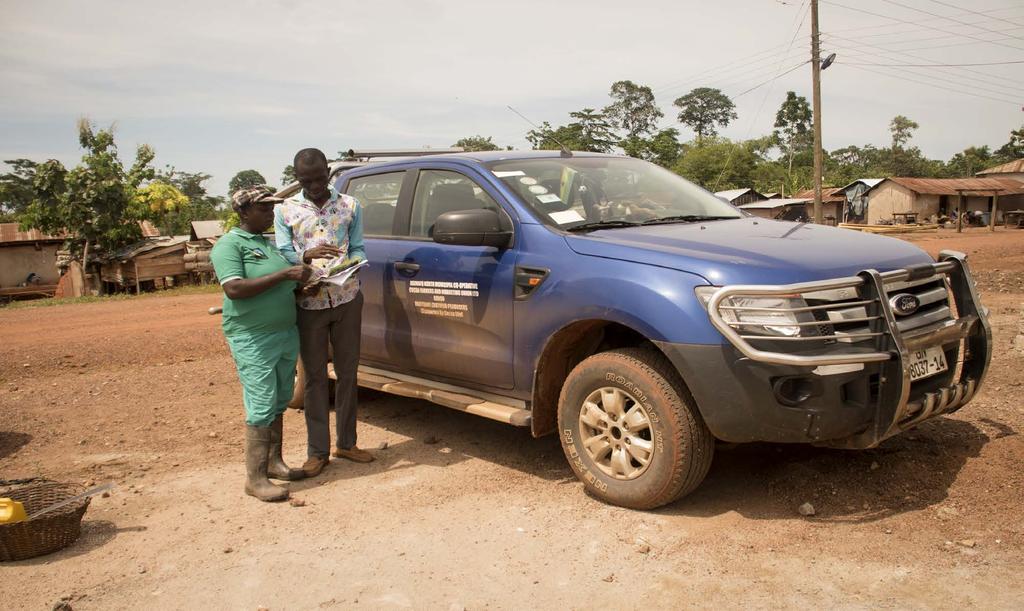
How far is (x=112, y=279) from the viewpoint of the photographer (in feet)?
73.0

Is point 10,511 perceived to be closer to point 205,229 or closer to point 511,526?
point 511,526

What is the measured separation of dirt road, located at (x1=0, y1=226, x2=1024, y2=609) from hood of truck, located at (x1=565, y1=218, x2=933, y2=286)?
1.16 m

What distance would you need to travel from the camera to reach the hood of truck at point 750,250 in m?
3.44

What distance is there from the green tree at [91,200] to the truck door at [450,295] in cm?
1914

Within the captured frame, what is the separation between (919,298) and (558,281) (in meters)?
1.73

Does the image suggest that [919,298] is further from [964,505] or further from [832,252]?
[964,505]

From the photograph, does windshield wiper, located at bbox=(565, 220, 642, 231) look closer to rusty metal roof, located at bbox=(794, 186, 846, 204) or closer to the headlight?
the headlight

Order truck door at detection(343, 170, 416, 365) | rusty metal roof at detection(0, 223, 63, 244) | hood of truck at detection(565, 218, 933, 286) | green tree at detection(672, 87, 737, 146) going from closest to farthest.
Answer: hood of truck at detection(565, 218, 933, 286)
truck door at detection(343, 170, 416, 365)
rusty metal roof at detection(0, 223, 63, 244)
green tree at detection(672, 87, 737, 146)

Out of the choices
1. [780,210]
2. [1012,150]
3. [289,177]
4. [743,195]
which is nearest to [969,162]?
[1012,150]

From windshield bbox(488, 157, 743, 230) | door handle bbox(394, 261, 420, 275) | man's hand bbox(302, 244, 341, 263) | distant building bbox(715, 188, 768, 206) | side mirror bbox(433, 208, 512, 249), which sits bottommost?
door handle bbox(394, 261, 420, 275)

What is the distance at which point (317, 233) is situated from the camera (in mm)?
4574

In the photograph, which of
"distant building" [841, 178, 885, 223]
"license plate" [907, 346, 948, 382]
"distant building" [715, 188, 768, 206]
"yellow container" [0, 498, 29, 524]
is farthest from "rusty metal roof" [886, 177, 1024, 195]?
"yellow container" [0, 498, 29, 524]

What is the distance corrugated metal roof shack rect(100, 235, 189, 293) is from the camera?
71.1 ft

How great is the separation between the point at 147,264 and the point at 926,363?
21907 mm
